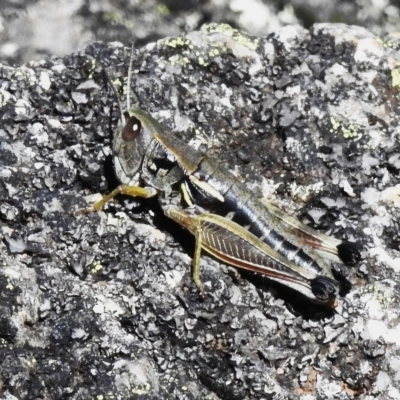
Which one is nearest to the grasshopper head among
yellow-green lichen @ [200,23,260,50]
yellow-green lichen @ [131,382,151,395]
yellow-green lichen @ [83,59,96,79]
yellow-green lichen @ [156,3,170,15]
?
yellow-green lichen @ [83,59,96,79]

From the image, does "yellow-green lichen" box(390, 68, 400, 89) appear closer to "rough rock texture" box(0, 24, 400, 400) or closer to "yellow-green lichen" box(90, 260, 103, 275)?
"rough rock texture" box(0, 24, 400, 400)

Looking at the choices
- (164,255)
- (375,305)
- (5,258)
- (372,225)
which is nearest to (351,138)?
(372,225)

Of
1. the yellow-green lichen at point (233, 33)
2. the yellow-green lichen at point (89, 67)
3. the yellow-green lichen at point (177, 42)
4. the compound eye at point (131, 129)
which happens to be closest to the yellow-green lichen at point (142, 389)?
the compound eye at point (131, 129)

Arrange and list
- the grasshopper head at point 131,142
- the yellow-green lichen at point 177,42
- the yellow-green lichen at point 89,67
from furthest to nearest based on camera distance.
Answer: the yellow-green lichen at point 177,42
the yellow-green lichen at point 89,67
the grasshopper head at point 131,142

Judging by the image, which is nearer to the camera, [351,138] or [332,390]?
[332,390]

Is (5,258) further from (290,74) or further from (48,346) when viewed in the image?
(290,74)

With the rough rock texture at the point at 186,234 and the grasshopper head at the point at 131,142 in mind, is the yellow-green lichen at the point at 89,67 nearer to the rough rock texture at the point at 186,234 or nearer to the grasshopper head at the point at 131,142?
the rough rock texture at the point at 186,234

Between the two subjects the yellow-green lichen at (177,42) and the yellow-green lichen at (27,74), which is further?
the yellow-green lichen at (177,42)

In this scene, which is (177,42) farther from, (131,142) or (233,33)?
(131,142)
